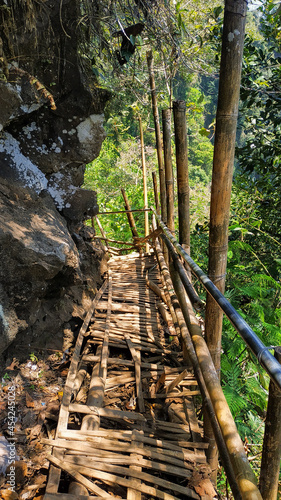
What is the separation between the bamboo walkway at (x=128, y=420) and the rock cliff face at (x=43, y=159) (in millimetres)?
505

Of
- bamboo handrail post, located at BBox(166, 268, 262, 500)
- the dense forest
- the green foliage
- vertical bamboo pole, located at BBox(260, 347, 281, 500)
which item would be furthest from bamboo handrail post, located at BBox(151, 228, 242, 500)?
the green foliage

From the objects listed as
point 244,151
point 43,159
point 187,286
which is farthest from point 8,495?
point 244,151

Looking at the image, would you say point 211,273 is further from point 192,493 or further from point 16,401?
point 16,401

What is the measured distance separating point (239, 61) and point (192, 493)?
1.95 meters

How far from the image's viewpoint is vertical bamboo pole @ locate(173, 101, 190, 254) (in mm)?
2539

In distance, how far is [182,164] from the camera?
2.61 meters

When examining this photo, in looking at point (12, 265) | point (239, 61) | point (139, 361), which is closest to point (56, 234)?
point (12, 265)

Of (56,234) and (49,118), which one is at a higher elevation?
(49,118)

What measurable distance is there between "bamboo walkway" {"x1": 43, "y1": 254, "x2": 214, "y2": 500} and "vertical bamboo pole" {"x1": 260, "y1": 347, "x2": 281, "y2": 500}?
0.52m

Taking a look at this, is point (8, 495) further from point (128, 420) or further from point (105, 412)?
point (128, 420)

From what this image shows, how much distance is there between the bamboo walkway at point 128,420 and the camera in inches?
60.8

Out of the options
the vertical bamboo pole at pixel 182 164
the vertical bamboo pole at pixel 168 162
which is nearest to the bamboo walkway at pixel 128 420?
the vertical bamboo pole at pixel 182 164

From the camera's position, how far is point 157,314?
337 centimetres

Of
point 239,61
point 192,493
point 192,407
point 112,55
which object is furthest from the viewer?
point 112,55
